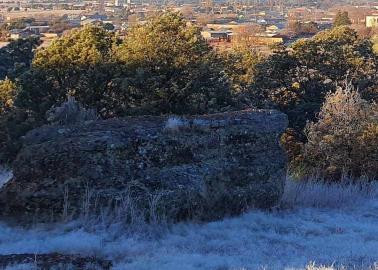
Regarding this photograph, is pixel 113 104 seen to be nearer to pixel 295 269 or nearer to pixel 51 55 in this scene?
pixel 51 55

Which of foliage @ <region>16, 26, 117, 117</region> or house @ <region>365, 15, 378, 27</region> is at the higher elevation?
foliage @ <region>16, 26, 117, 117</region>

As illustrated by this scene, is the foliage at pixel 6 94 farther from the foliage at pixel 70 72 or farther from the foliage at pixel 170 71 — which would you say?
the foliage at pixel 170 71

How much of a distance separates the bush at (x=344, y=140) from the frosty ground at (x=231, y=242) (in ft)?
17.6

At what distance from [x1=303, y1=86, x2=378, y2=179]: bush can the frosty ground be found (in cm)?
538

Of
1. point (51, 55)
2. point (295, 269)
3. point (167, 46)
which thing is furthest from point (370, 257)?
point (51, 55)

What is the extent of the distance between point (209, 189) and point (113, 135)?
142 cm

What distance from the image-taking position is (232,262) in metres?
6.02

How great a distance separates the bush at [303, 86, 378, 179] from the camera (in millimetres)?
14086

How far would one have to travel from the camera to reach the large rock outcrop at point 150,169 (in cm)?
766

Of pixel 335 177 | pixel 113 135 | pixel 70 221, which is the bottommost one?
pixel 335 177

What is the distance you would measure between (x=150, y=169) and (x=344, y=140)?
7.51 m

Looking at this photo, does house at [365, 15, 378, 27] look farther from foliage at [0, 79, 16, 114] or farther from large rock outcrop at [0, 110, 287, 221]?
large rock outcrop at [0, 110, 287, 221]

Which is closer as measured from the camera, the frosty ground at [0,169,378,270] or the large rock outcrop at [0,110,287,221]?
the frosty ground at [0,169,378,270]

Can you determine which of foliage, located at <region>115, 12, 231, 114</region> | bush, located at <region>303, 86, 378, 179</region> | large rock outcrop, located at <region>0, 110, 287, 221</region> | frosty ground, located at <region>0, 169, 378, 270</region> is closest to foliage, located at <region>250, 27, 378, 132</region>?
foliage, located at <region>115, 12, 231, 114</region>
